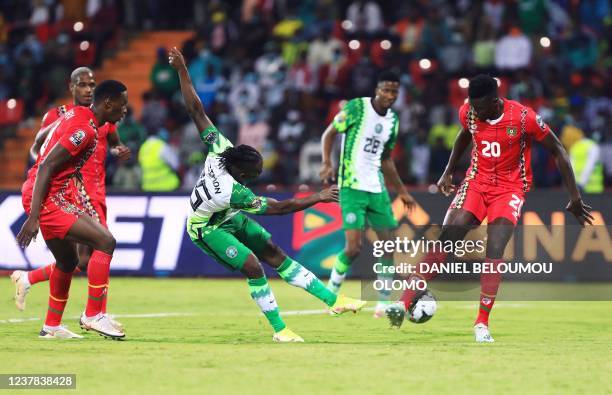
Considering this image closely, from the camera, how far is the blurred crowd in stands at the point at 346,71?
75.8 ft

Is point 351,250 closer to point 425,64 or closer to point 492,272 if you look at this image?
point 492,272

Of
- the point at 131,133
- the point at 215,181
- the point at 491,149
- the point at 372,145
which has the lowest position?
the point at 131,133

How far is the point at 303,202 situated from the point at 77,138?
2065 millimetres

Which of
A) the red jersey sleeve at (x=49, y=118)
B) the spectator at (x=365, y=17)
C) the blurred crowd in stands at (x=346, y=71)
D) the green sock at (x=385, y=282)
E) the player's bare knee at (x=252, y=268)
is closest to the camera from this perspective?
the player's bare knee at (x=252, y=268)

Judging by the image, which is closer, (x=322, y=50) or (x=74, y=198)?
(x=74, y=198)

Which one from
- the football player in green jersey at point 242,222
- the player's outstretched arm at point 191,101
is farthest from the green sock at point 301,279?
Result: the player's outstretched arm at point 191,101

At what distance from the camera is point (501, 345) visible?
11.3 meters

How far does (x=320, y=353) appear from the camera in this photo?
34.4 ft

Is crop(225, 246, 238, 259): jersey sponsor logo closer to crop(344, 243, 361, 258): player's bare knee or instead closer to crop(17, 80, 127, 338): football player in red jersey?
crop(17, 80, 127, 338): football player in red jersey

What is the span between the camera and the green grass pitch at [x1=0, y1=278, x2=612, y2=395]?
8.81 metres

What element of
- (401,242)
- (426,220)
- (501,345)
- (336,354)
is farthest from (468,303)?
(336,354)

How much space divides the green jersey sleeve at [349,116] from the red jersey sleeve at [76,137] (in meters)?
4.40

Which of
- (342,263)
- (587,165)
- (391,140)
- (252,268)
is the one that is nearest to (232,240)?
(252,268)

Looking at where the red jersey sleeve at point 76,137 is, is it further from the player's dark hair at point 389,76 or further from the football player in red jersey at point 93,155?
the player's dark hair at point 389,76
